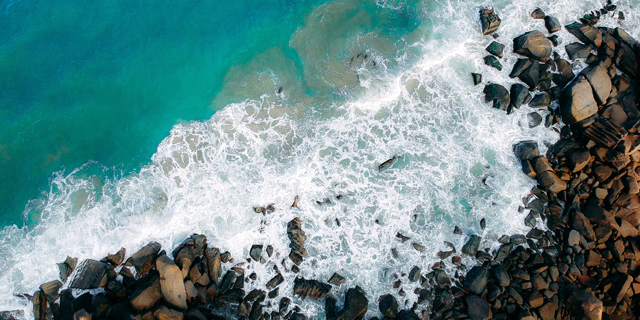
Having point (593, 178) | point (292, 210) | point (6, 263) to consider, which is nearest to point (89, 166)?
point (6, 263)

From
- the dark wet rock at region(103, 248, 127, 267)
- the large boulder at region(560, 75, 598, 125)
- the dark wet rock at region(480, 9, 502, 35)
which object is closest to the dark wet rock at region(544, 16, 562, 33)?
the dark wet rock at region(480, 9, 502, 35)

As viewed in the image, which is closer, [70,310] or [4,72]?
[70,310]

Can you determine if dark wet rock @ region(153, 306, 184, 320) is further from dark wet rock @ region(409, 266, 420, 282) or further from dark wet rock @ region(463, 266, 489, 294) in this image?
dark wet rock @ region(463, 266, 489, 294)

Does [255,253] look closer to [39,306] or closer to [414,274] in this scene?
[414,274]

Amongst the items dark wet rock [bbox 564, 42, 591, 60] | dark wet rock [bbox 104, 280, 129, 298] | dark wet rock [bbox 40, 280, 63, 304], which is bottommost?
dark wet rock [bbox 564, 42, 591, 60]

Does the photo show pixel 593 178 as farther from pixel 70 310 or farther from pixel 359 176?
pixel 70 310

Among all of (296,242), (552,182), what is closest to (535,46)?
(552,182)
